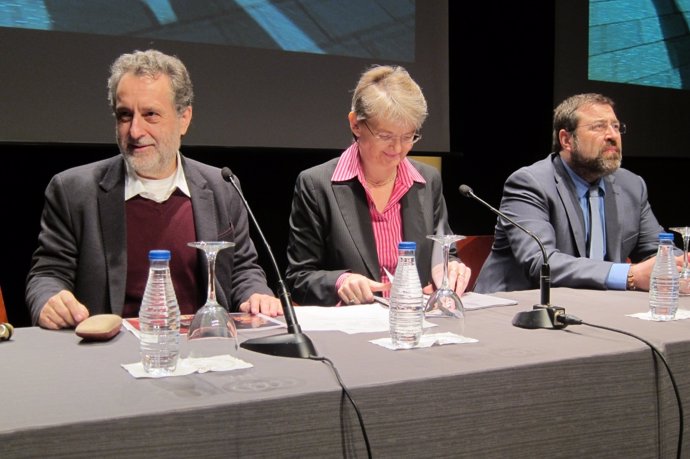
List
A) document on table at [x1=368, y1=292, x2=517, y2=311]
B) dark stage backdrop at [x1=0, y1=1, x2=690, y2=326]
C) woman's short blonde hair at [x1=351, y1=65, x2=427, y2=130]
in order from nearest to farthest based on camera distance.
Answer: document on table at [x1=368, y1=292, x2=517, y2=311], woman's short blonde hair at [x1=351, y1=65, x2=427, y2=130], dark stage backdrop at [x1=0, y1=1, x2=690, y2=326]

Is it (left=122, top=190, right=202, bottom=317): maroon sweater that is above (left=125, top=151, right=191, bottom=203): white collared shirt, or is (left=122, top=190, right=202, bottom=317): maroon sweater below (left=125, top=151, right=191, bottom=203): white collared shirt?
below

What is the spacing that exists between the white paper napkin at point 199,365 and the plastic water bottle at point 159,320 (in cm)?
2

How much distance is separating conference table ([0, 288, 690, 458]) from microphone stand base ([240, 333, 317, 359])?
29mm

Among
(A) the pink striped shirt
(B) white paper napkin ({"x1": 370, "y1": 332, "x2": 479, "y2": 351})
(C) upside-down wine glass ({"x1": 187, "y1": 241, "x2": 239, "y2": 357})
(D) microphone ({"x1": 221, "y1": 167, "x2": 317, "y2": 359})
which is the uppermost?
(A) the pink striped shirt

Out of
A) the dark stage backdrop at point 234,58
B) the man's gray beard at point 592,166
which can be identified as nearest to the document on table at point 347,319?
the man's gray beard at point 592,166

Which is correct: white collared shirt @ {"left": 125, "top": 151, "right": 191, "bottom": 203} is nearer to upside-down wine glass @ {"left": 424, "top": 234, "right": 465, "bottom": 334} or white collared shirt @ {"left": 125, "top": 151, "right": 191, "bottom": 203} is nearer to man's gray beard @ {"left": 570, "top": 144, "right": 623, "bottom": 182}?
upside-down wine glass @ {"left": 424, "top": 234, "right": 465, "bottom": 334}

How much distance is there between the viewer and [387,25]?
414cm

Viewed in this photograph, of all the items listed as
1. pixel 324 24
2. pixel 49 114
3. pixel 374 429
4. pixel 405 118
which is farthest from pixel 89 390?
pixel 324 24

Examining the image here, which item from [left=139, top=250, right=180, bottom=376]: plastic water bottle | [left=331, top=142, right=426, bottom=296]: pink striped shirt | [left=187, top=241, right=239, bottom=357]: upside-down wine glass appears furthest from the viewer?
[left=331, top=142, right=426, bottom=296]: pink striped shirt

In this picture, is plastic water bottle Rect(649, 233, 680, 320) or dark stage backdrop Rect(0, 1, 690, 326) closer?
plastic water bottle Rect(649, 233, 680, 320)

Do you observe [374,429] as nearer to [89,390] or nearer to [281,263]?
[89,390]

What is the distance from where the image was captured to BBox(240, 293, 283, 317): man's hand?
2.08 meters

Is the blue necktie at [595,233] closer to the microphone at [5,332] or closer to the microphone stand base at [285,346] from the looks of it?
the microphone stand base at [285,346]

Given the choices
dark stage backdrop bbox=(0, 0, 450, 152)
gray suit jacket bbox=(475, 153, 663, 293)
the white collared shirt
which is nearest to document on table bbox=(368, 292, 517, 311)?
gray suit jacket bbox=(475, 153, 663, 293)
